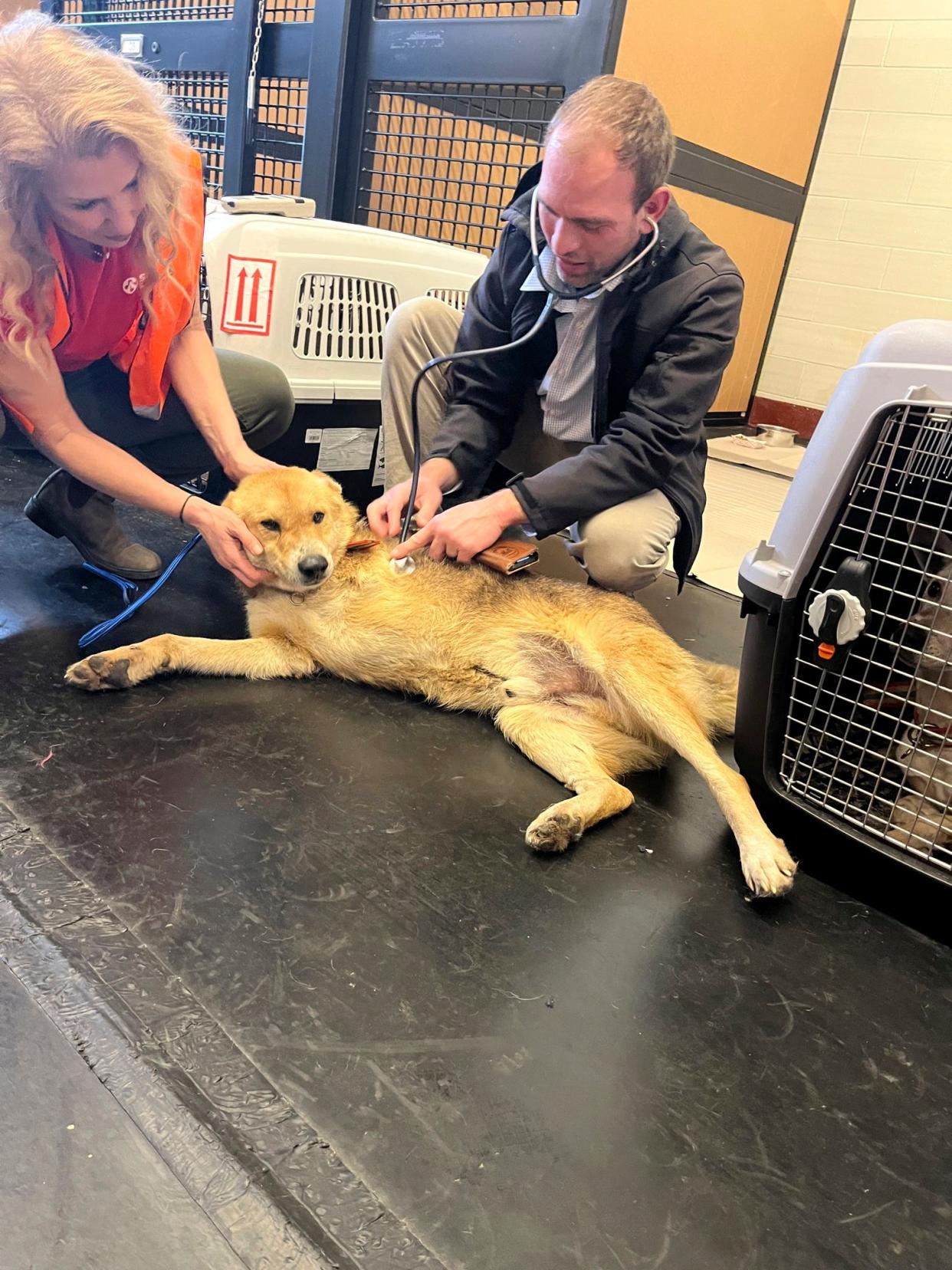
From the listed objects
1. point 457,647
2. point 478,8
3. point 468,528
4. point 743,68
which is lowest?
point 457,647

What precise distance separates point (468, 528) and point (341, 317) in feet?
3.42

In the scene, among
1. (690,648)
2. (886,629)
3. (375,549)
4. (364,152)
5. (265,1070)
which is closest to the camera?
(265,1070)

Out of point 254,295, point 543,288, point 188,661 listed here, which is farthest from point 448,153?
point 188,661

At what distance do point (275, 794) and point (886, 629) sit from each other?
3.39 ft

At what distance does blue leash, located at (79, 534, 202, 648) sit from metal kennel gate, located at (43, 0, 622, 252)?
1.88 metres

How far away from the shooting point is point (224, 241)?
2348 millimetres

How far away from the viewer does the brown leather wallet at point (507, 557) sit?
1.89m

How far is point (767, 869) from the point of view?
1.40 meters

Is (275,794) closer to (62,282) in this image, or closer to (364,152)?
(62,282)

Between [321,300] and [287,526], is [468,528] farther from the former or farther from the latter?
[321,300]

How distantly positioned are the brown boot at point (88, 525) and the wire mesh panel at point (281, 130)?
207cm

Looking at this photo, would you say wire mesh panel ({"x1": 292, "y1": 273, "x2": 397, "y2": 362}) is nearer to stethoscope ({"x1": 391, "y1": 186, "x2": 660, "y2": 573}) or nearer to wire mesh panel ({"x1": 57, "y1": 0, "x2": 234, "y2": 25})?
stethoscope ({"x1": 391, "y1": 186, "x2": 660, "y2": 573})

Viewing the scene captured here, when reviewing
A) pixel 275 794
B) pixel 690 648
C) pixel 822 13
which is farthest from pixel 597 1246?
pixel 822 13

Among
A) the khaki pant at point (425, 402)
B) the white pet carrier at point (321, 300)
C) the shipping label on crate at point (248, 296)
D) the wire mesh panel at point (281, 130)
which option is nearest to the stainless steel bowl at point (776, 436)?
the white pet carrier at point (321, 300)
